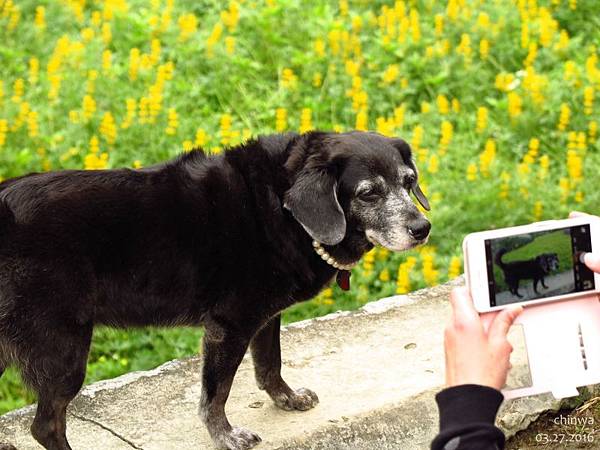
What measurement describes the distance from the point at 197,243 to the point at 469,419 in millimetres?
1900

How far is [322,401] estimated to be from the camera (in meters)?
3.98

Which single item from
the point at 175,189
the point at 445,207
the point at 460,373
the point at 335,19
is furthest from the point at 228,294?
the point at 335,19

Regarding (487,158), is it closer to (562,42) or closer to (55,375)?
(562,42)

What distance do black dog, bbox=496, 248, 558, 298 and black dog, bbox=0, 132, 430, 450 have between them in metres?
1.44

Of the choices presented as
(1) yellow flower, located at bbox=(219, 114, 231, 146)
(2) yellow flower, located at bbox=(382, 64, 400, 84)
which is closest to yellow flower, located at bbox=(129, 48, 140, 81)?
(1) yellow flower, located at bbox=(219, 114, 231, 146)

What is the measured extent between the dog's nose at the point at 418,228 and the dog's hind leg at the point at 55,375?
3.95 feet

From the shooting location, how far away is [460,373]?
1874 mm

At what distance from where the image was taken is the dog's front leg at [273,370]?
3.90m

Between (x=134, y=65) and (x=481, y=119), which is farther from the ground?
(x=134, y=65)

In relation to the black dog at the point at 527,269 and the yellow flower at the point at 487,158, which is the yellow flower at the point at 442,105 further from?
the black dog at the point at 527,269

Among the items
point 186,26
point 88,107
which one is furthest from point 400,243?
point 186,26

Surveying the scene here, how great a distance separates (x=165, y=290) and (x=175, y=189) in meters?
0.36

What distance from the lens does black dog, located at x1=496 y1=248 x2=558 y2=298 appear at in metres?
2.13

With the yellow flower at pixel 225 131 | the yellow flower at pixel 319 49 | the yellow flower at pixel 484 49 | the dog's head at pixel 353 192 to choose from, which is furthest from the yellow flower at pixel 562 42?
the dog's head at pixel 353 192
